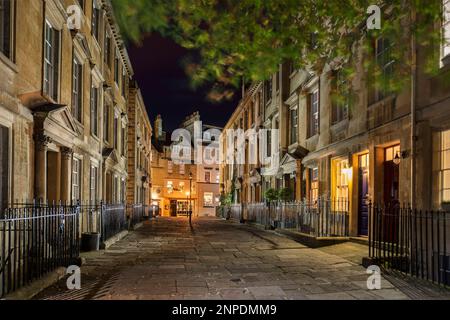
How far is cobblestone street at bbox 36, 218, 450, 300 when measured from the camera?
6.71m

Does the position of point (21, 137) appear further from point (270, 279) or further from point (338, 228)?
point (338, 228)

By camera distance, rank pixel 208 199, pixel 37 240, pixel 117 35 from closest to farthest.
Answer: pixel 37 240, pixel 117 35, pixel 208 199

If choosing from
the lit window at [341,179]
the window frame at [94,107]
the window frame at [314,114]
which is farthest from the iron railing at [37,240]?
the window frame at [314,114]

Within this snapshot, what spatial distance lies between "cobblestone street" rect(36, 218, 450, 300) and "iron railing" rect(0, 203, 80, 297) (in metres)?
0.45

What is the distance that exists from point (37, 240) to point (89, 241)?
3.68 m

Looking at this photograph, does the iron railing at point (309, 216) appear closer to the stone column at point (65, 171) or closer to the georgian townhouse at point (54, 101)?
the stone column at point (65, 171)

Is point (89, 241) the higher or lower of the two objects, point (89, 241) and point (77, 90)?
the lower

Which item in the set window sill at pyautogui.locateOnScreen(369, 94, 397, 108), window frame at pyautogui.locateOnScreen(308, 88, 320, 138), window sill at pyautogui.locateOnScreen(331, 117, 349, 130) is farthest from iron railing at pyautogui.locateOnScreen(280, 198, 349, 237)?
window frame at pyautogui.locateOnScreen(308, 88, 320, 138)

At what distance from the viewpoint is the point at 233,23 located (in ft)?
20.0

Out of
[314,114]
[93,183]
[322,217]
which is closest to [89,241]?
[93,183]

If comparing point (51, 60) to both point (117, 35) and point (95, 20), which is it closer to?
point (95, 20)

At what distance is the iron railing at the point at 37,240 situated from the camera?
674 cm

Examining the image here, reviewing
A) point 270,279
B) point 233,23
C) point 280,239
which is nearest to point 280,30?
point 233,23

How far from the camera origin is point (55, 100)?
1134 cm
